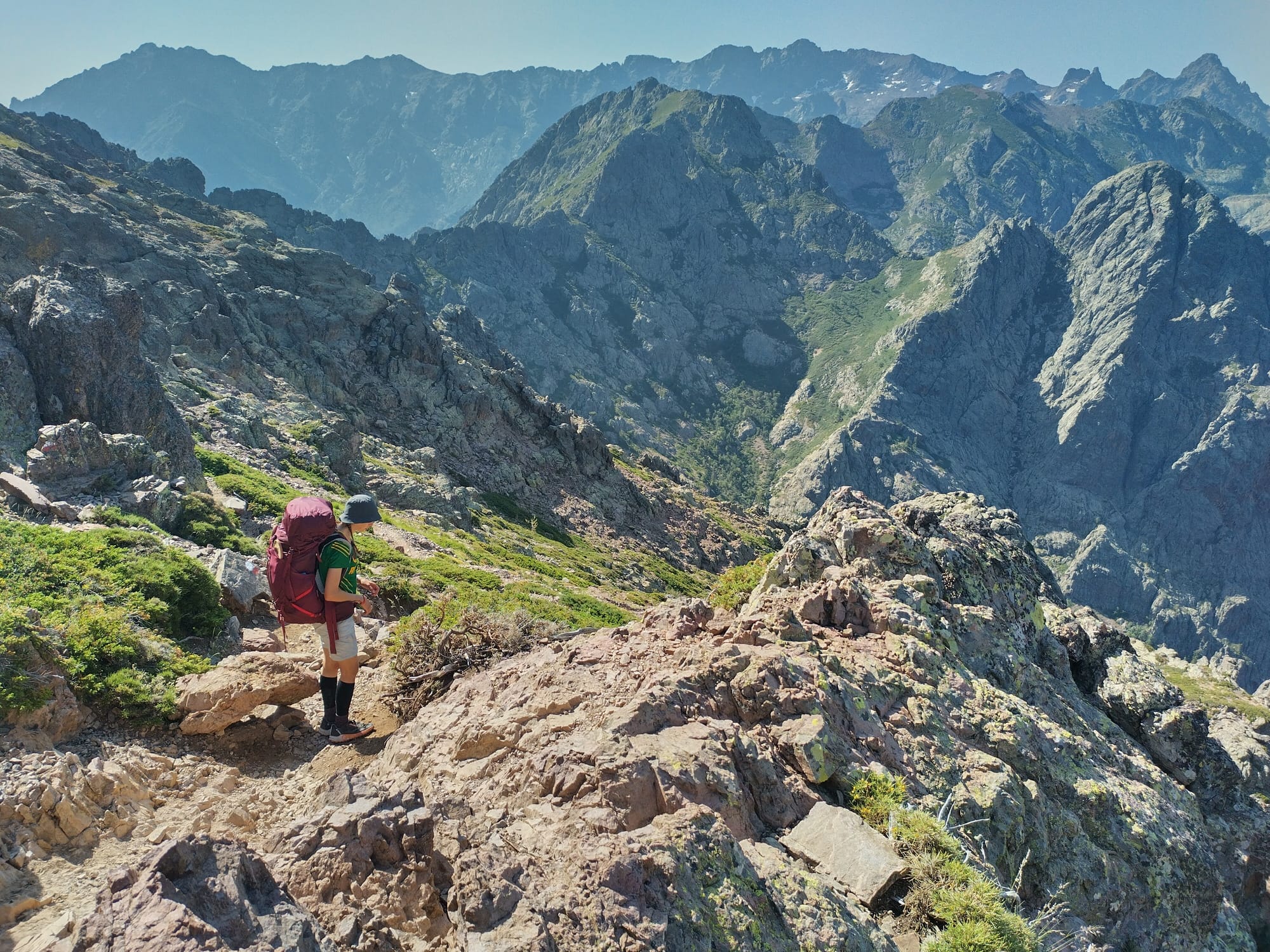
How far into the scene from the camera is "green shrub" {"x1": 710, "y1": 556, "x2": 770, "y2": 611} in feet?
42.0

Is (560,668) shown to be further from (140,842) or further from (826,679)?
(140,842)

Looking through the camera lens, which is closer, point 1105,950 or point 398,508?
point 1105,950

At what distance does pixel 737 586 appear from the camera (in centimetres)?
1367

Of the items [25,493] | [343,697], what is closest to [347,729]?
[343,697]

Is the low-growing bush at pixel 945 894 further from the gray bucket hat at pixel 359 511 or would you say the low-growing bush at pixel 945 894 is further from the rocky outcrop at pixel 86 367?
the rocky outcrop at pixel 86 367

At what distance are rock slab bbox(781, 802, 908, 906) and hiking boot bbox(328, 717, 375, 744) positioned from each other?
593 cm

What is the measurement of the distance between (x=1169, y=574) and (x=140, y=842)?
22463cm

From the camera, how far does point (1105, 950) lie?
7016mm

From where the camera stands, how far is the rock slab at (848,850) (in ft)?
18.7

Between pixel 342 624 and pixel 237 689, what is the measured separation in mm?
1546

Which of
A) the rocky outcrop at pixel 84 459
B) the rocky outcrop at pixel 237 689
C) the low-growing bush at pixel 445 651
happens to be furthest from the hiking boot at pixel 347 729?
the rocky outcrop at pixel 84 459

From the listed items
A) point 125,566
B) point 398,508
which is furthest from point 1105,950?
point 398,508

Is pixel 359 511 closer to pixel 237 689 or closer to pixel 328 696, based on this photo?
pixel 328 696

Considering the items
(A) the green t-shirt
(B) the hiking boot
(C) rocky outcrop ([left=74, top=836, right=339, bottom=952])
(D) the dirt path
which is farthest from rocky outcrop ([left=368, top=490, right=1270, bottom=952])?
(A) the green t-shirt
